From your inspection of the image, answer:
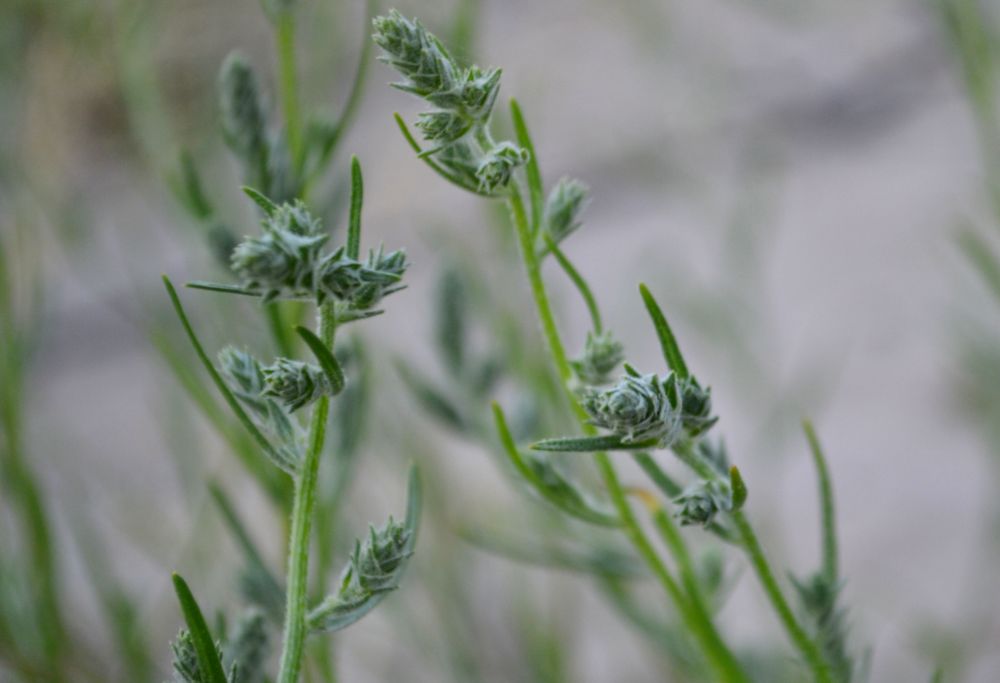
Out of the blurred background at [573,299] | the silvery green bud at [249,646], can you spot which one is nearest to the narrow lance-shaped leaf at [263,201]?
the silvery green bud at [249,646]

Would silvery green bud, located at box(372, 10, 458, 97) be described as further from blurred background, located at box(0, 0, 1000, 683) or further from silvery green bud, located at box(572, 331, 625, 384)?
blurred background, located at box(0, 0, 1000, 683)

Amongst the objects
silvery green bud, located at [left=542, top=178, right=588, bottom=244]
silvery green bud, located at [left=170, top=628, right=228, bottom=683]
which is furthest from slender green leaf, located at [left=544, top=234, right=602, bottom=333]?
silvery green bud, located at [left=170, top=628, right=228, bottom=683]

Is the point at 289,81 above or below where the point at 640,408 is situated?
above

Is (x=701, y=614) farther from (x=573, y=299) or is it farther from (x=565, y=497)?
(x=573, y=299)

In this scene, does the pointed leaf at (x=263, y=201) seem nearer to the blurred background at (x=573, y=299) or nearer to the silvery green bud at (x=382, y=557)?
the silvery green bud at (x=382, y=557)

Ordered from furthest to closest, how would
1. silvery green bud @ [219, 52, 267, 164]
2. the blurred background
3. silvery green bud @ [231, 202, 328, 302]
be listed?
the blurred background
silvery green bud @ [219, 52, 267, 164]
silvery green bud @ [231, 202, 328, 302]

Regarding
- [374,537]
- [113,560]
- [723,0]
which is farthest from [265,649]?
[723,0]

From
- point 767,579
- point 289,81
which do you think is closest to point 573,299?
point 289,81
